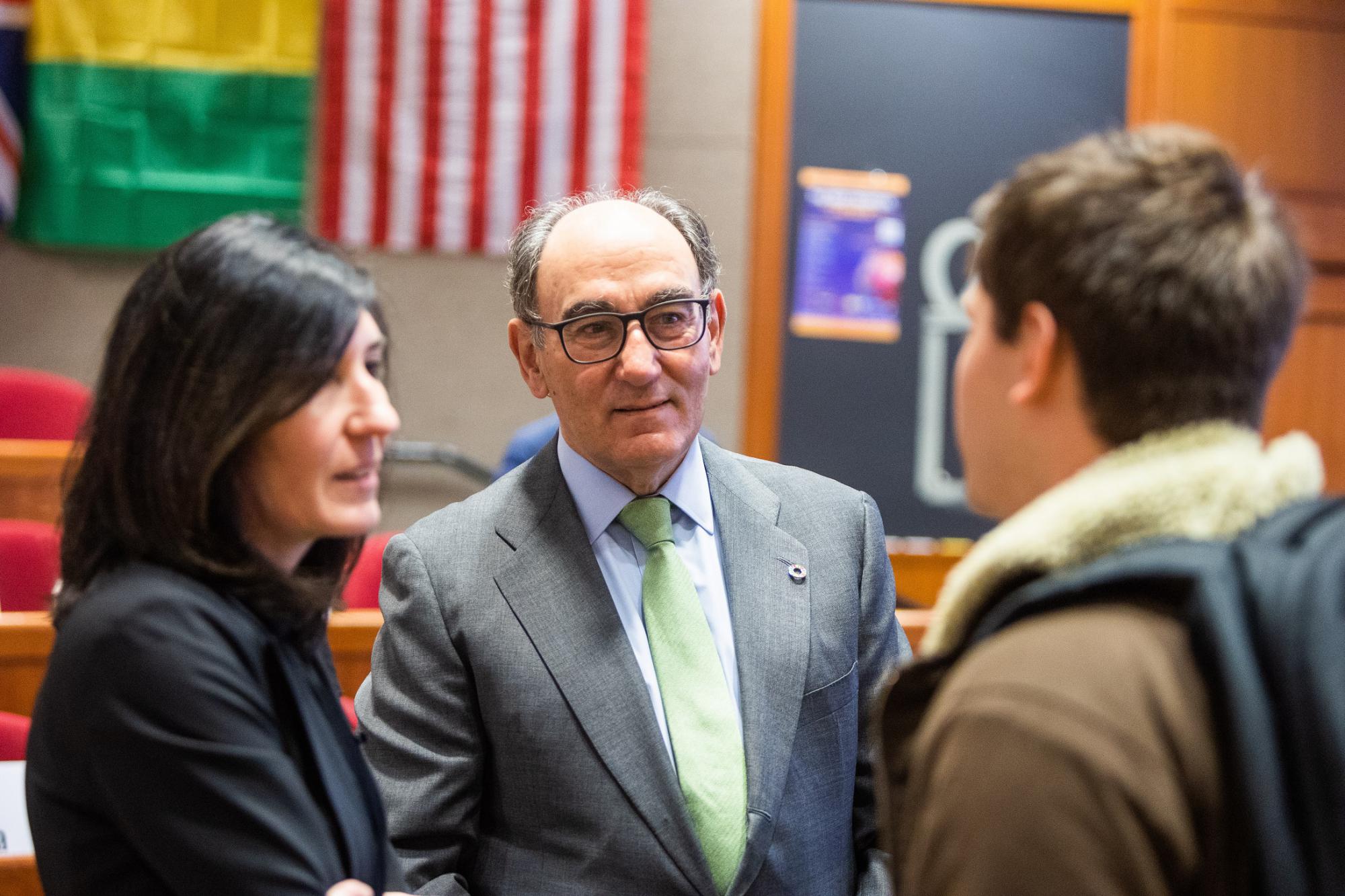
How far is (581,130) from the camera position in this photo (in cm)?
526

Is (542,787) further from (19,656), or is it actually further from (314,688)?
(19,656)

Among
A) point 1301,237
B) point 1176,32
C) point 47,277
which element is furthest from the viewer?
point 1176,32

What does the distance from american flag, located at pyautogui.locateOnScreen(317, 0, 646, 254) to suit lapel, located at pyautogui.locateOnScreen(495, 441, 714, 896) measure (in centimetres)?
363

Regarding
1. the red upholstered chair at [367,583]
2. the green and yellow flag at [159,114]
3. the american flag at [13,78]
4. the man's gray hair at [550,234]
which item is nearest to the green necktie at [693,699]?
the man's gray hair at [550,234]

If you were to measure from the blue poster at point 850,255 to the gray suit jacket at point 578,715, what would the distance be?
3.70 meters

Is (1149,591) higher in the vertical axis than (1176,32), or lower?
lower

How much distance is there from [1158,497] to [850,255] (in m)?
4.67

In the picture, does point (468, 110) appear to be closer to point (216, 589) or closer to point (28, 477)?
point (28, 477)

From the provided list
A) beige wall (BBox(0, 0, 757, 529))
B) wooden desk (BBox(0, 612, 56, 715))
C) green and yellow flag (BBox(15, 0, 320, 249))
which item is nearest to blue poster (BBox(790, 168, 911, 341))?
beige wall (BBox(0, 0, 757, 529))

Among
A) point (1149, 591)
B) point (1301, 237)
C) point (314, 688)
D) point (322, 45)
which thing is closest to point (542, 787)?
point (314, 688)

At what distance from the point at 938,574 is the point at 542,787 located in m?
3.97

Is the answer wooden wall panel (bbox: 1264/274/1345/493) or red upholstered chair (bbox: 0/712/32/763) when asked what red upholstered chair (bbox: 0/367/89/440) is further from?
wooden wall panel (bbox: 1264/274/1345/493)

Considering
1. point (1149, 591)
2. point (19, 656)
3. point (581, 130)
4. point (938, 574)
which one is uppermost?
point (581, 130)

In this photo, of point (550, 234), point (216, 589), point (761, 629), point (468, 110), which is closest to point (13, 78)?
point (468, 110)
